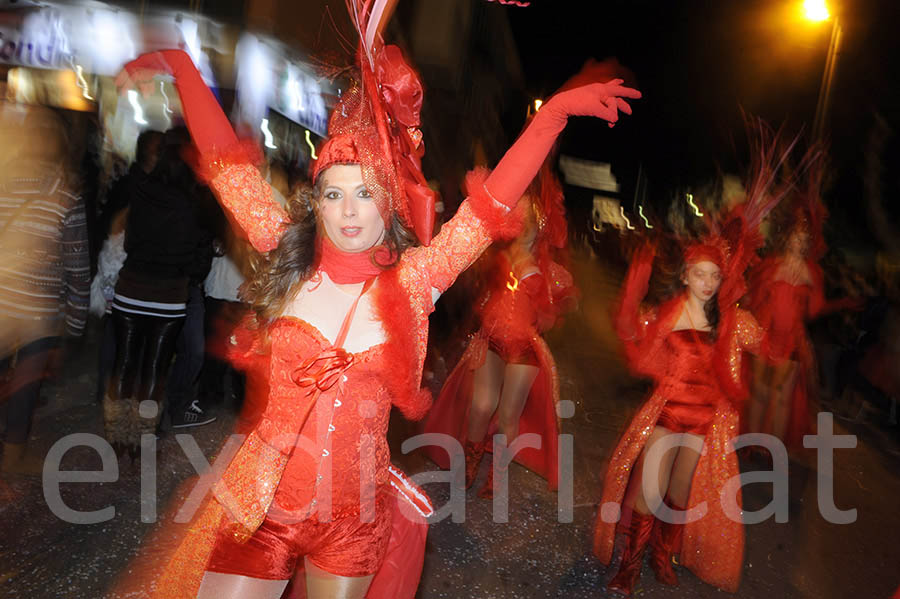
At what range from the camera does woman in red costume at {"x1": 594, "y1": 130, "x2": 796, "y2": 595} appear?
4.04 meters

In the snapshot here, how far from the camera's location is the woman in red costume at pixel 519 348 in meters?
4.93

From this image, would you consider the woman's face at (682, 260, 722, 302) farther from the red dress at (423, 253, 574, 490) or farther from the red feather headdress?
the red feather headdress

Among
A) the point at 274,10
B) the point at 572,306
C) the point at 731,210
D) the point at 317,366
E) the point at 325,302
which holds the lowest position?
the point at 572,306

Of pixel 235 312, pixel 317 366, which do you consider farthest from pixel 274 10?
pixel 317 366

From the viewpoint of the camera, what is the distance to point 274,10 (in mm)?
9977

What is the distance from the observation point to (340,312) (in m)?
2.17

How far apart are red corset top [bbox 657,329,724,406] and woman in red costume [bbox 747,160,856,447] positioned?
6.82 ft

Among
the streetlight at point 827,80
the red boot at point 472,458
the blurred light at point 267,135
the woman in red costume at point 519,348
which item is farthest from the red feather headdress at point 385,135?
the streetlight at point 827,80

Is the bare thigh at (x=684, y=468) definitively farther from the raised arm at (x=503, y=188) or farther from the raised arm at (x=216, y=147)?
the raised arm at (x=216, y=147)

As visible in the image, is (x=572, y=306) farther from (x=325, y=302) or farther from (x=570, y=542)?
(x=325, y=302)

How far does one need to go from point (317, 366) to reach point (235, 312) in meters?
3.90

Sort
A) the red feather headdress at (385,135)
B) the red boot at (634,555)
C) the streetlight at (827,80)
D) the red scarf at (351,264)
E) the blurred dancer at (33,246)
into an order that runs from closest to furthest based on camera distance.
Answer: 1. the red feather headdress at (385,135)
2. the red scarf at (351,264)
3. the blurred dancer at (33,246)
4. the red boot at (634,555)
5. the streetlight at (827,80)

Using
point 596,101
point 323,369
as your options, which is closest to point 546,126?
point 596,101

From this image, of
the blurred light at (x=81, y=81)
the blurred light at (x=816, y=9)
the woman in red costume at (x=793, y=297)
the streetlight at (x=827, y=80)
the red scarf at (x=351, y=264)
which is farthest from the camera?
the streetlight at (x=827, y=80)
